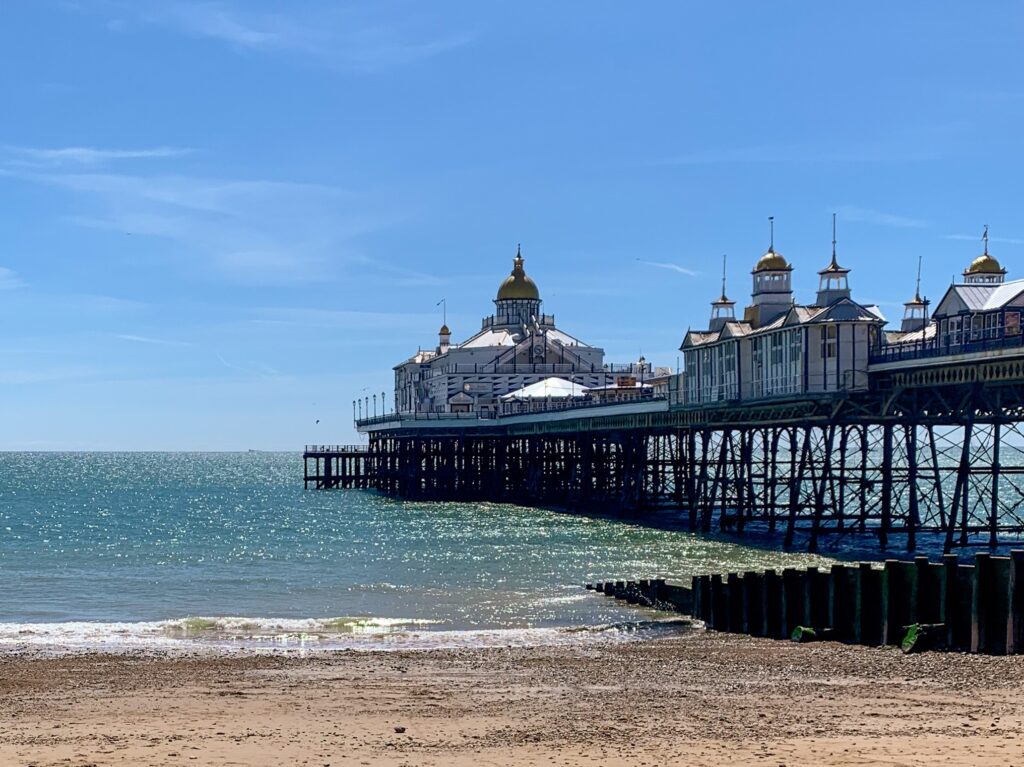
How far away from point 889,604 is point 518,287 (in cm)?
9769

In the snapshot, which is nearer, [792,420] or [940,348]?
[940,348]

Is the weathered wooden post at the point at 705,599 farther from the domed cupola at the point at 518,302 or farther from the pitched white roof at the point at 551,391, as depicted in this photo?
the domed cupola at the point at 518,302

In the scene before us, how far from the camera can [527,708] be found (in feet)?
62.1

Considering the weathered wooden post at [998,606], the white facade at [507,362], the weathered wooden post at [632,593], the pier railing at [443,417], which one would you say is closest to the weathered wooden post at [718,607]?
the weathered wooden post at [632,593]

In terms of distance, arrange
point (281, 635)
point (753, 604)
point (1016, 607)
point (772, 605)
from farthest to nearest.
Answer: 1. point (281, 635)
2. point (753, 604)
3. point (772, 605)
4. point (1016, 607)

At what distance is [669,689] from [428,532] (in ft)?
148

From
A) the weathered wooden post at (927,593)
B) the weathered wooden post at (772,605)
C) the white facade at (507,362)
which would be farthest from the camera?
the white facade at (507,362)

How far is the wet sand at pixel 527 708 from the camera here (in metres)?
15.6

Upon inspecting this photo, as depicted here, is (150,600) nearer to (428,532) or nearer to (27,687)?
(27,687)

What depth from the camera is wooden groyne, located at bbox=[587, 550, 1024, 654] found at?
21938 millimetres

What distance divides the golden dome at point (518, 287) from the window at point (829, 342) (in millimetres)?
74435

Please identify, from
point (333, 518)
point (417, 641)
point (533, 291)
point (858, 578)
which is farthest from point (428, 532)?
point (533, 291)

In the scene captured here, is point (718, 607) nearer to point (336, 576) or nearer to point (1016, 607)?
point (1016, 607)

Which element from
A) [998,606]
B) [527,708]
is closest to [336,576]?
[998,606]
